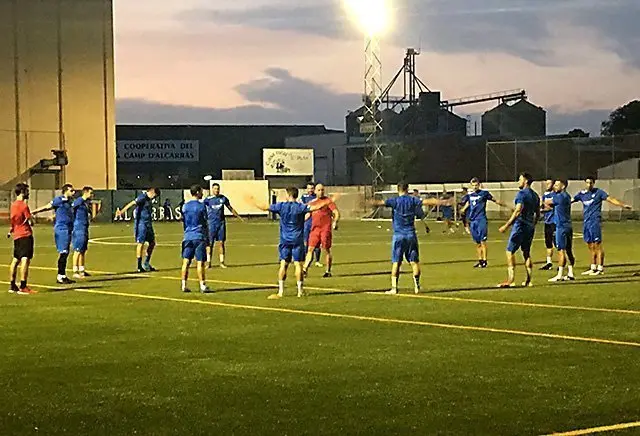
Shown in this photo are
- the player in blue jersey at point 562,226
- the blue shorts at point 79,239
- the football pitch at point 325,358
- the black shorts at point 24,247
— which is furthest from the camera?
the blue shorts at point 79,239

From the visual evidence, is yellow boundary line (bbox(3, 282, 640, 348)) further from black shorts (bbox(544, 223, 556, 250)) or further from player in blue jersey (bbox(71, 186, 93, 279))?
black shorts (bbox(544, 223, 556, 250))

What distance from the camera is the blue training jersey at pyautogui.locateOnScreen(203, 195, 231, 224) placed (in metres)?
26.7

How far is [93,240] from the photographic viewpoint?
43.6 metres

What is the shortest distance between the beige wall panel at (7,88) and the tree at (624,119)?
61.6 meters

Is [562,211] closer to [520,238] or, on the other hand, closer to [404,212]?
[520,238]

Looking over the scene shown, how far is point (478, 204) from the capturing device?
26.7 metres

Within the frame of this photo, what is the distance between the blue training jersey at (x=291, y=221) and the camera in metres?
19.0

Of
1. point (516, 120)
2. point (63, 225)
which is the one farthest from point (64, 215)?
point (516, 120)

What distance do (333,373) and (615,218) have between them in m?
55.4

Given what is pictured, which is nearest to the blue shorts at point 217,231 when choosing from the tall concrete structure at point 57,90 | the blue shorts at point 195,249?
the blue shorts at point 195,249

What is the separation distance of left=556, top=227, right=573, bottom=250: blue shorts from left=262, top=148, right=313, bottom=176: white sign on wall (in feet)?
212

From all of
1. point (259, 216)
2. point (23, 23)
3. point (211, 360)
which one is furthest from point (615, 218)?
point (211, 360)

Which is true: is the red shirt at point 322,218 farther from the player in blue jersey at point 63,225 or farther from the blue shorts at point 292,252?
the blue shorts at point 292,252

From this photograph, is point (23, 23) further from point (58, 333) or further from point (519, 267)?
point (58, 333)
